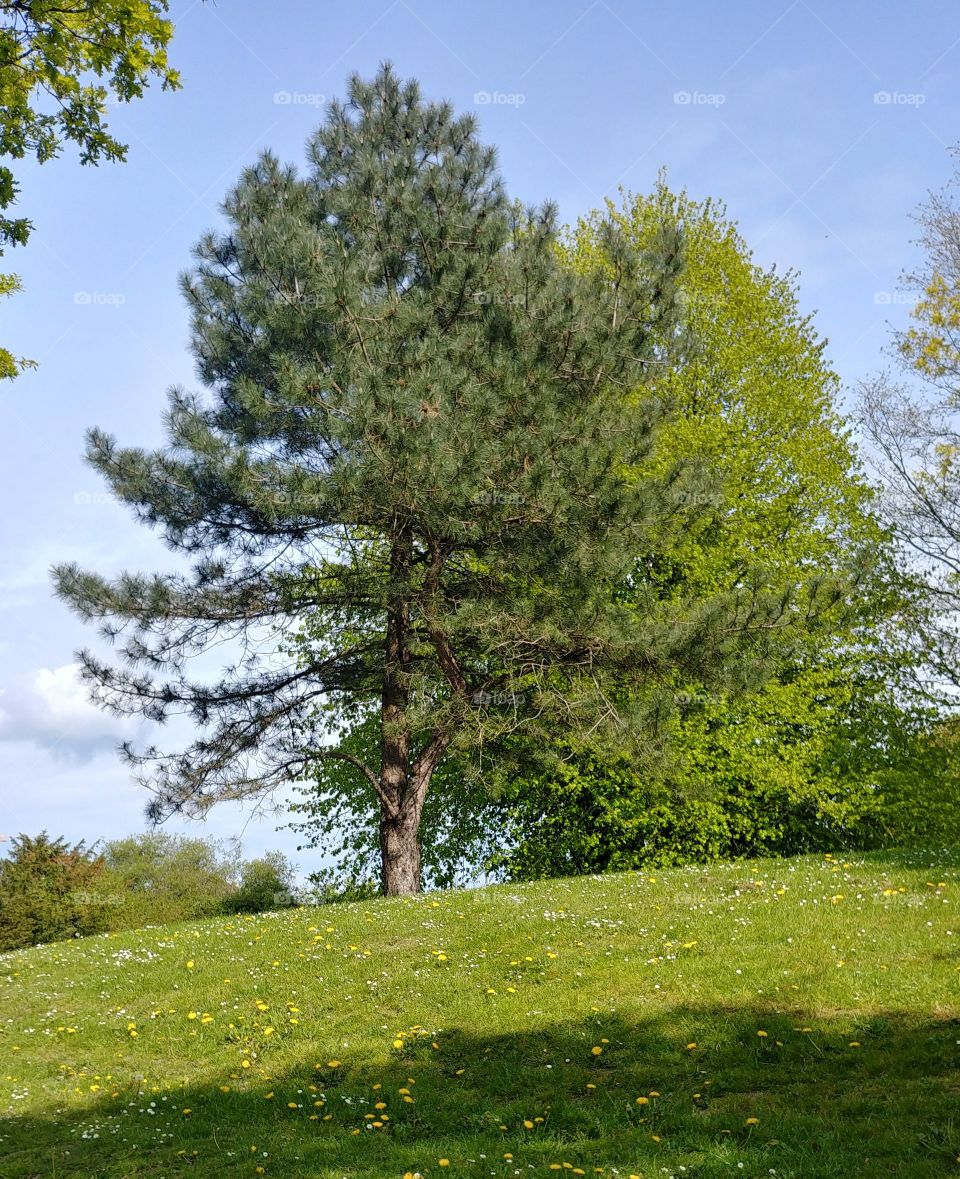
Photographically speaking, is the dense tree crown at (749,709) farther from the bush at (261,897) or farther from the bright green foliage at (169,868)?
the bright green foliage at (169,868)

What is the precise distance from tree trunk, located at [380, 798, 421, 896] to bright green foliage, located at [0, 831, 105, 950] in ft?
43.2

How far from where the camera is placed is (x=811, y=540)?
20297 millimetres

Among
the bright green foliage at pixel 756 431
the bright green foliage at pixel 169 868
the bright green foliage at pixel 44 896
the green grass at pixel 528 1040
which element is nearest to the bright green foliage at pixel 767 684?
the bright green foliage at pixel 756 431

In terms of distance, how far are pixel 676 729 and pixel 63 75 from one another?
566 inches

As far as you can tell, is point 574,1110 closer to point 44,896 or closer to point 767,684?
point 767,684

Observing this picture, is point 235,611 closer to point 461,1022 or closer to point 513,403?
point 513,403

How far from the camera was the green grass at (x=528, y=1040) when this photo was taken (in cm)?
662

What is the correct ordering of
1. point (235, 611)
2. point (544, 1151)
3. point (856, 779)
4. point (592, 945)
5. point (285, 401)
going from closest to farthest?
1. point (544, 1151)
2. point (592, 945)
3. point (285, 401)
4. point (235, 611)
5. point (856, 779)

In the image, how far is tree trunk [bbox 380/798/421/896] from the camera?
53.6 ft

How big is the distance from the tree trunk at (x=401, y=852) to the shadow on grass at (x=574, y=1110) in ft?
23.8

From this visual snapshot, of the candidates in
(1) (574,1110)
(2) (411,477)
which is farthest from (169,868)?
(1) (574,1110)

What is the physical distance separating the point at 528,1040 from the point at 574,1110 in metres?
1.52

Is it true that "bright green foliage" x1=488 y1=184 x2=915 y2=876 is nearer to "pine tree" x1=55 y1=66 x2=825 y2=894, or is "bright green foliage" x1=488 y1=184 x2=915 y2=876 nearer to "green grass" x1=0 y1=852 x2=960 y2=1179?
"pine tree" x1=55 y1=66 x2=825 y2=894

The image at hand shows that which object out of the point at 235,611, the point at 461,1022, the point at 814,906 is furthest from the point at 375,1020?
the point at 235,611
